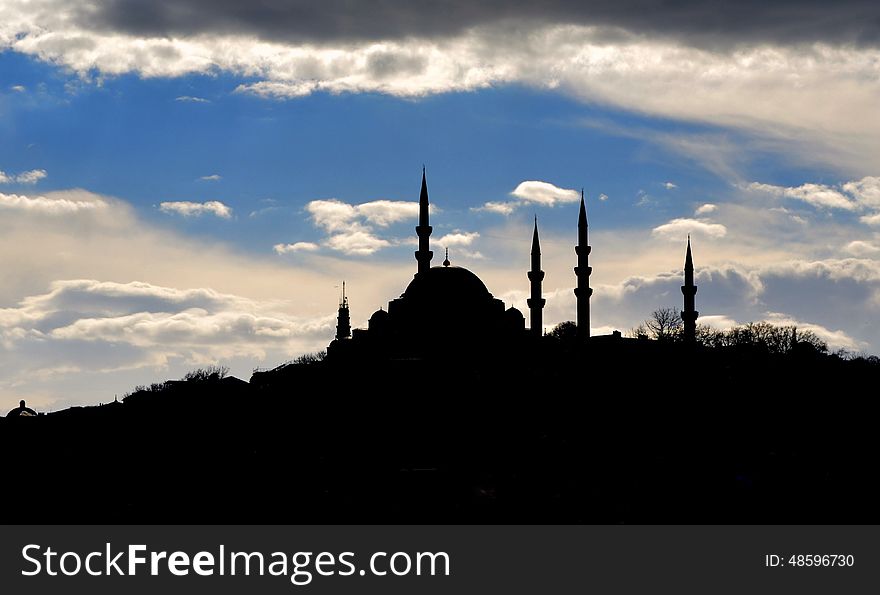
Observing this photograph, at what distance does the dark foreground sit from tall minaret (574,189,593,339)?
3.71 metres

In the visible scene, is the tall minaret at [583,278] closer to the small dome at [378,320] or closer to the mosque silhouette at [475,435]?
the mosque silhouette at [475,435]

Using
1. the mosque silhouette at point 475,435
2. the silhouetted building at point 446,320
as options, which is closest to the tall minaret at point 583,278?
the mosque silhouette at point 475,435

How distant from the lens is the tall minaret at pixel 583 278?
230ft

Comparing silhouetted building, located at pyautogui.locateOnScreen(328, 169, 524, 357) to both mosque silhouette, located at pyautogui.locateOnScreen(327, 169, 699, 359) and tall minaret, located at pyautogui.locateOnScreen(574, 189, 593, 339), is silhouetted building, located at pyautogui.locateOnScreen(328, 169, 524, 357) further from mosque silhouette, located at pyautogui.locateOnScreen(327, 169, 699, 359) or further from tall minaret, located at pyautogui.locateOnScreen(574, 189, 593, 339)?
tall minaret, located at pyautogui.locateOnScreen(574, 189, 593, 339)

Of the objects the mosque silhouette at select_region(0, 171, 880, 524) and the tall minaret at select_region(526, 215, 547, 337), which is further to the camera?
the tall minaret at select_region(526, 215, 547, 337)

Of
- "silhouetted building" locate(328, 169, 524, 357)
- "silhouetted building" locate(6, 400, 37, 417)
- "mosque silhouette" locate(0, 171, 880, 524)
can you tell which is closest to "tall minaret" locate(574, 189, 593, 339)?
"mosque silhouette" locate(0, 171, 880, 524)

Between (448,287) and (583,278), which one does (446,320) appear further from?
(583,278)

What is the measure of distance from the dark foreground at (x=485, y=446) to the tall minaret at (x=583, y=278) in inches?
146

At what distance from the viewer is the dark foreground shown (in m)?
43.3
